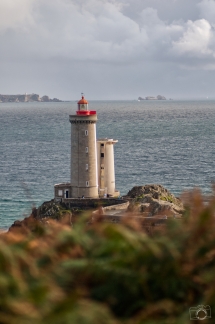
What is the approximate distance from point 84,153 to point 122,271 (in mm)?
32931

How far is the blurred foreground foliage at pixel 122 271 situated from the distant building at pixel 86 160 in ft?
106

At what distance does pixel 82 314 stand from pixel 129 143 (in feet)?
295

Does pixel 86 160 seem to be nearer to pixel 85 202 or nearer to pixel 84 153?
pixel 84 153

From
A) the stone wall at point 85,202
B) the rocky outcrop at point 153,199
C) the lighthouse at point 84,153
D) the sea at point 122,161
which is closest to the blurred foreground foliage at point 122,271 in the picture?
the sea at point 122,161

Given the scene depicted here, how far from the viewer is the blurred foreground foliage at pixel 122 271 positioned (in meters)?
3.69

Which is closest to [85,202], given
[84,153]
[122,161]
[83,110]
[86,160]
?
[86,160]

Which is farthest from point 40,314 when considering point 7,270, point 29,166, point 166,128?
point 166,128

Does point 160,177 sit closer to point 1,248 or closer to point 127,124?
point 1,248

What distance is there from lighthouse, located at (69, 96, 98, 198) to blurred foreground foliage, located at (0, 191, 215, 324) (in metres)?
32.4

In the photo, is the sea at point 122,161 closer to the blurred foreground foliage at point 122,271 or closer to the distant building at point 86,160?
the distant building at point 86,160

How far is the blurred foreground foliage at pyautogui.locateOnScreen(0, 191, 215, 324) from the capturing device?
3689 millimetres

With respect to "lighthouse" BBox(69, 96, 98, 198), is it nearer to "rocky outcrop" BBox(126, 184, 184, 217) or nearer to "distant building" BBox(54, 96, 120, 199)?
"distant building" BBox(54, 96, 120, 199)

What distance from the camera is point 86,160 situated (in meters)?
37.0

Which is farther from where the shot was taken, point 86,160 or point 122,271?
point 86,160
